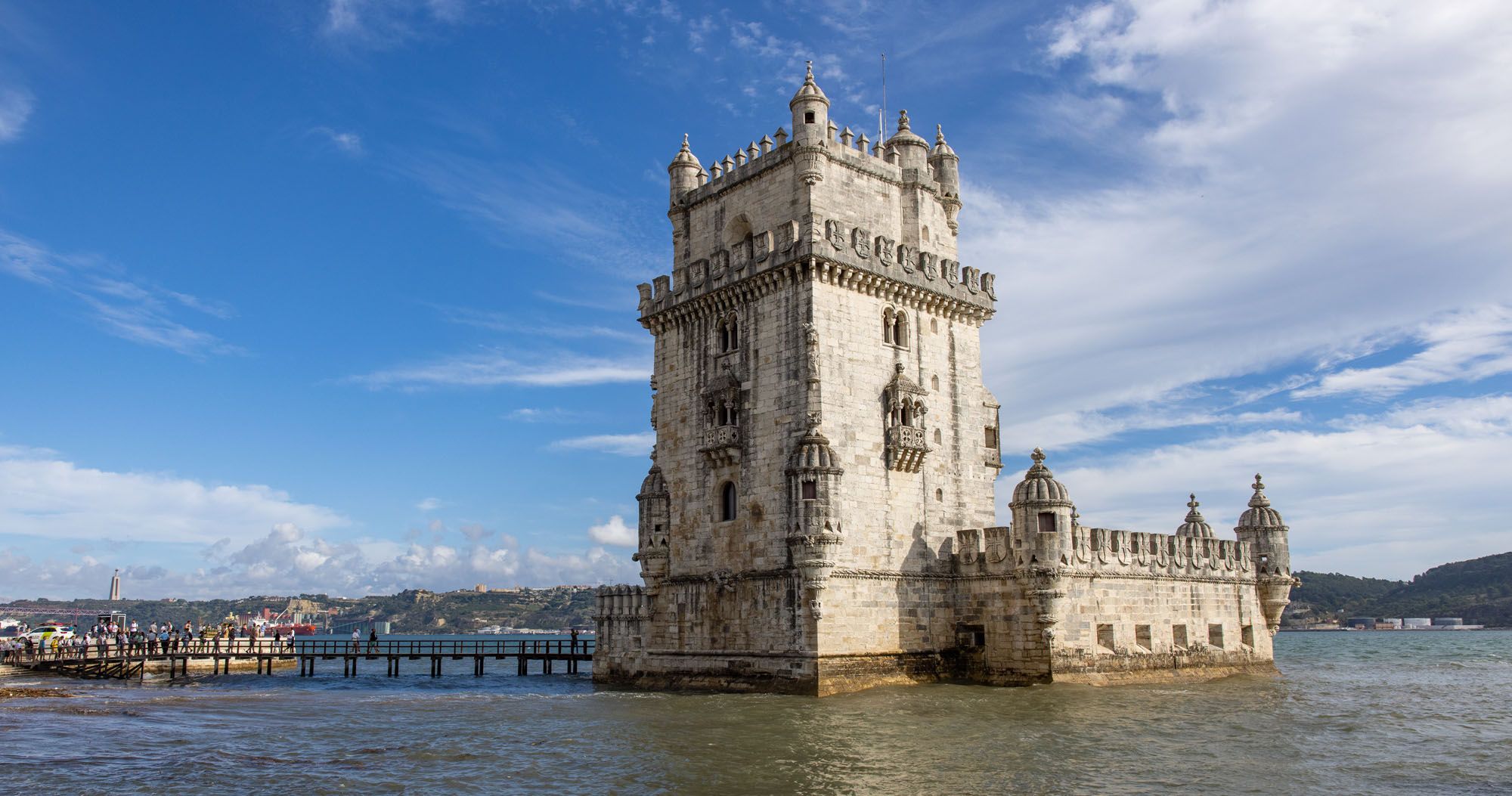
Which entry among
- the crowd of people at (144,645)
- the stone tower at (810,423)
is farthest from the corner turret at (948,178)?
the crowd of people at (144,645)

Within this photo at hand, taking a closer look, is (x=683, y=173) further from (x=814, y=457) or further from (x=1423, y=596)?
(x=1423, y=596)

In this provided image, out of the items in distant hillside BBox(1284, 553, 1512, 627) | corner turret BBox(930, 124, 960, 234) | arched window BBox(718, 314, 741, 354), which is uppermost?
corner turret BBox(930, 124, 960, 234)

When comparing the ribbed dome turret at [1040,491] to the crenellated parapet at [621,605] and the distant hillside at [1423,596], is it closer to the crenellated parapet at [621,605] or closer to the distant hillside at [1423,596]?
the crenellated parapet at [621,605]

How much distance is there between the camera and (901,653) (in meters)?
34.7

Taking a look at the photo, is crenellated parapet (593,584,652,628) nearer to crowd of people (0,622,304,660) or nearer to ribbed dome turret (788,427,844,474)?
ribbed dome turret (788,427,844,474)

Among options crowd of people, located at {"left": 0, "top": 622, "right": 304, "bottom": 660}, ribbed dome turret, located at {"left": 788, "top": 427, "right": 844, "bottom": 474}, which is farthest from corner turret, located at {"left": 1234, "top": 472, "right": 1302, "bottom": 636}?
crowd of people, located at {"left": 0, "top": 622, "right": 304, "bottom": 660}

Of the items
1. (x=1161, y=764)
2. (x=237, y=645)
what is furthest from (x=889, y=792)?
(x=237, y=645)

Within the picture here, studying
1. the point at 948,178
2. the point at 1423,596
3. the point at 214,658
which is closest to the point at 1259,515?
the point at 948,178

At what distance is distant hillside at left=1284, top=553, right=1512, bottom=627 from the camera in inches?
6132

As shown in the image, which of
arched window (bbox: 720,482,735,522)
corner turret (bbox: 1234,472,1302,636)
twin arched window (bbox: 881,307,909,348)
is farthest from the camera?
corner turret (bbox: 1234,472,1302,636)

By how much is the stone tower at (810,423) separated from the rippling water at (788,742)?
2.62 m

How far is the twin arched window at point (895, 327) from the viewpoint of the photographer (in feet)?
123

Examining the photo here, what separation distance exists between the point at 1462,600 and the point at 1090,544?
156 metres

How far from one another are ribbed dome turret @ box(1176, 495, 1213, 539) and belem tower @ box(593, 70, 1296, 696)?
11.9 feet
